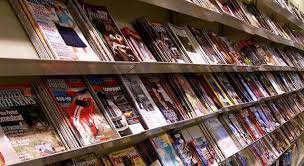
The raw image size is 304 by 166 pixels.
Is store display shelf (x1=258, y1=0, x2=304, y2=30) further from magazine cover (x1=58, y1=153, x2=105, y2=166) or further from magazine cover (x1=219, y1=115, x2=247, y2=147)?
magazine cover (x1=58, y1=153, x2=105, y2=166)

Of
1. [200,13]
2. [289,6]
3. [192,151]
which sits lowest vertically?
[192,151]

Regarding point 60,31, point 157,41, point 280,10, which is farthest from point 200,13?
point 280,10

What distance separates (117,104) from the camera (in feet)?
A: 6.06

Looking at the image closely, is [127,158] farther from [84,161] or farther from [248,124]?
[248,124]

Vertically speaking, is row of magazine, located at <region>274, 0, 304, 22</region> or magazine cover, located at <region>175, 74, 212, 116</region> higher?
row of magazine, located at <region>274, 0, 304, 22</region>

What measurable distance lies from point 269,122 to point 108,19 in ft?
8.72

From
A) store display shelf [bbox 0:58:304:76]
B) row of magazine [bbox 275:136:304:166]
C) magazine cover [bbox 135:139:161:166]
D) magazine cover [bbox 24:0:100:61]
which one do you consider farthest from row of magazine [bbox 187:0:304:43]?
row of magazine [bbox 275:136:304:166]

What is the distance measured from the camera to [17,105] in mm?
1392

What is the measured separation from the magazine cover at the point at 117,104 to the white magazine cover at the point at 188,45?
2.47 ft

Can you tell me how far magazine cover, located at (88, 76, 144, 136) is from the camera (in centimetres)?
175

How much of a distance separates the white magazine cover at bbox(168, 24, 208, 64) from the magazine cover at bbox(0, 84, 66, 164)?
1.29 metres

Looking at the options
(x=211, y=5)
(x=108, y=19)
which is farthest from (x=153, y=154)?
(x=211, y=5)

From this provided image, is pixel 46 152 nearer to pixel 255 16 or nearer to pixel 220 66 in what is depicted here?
pixel 220 66

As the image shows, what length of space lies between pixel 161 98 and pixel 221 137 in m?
0.81
